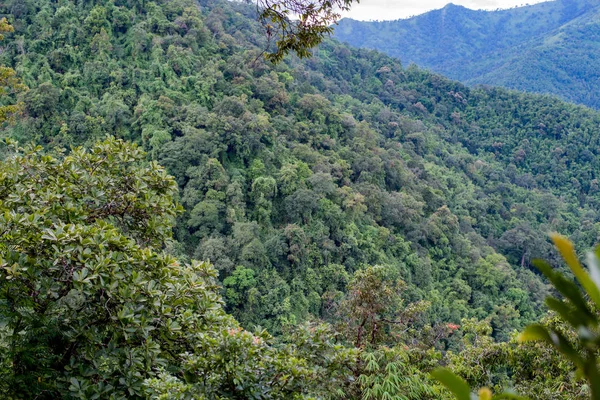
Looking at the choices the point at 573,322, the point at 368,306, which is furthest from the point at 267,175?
the point at 573,322

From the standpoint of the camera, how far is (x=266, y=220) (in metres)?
16.6

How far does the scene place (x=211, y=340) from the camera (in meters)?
2.46

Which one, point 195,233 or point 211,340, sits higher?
point 211,340

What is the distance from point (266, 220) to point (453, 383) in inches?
640

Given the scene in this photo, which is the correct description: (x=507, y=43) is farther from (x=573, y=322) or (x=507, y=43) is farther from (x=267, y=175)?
(x=573, y=322)

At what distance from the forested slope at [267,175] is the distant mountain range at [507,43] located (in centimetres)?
4743

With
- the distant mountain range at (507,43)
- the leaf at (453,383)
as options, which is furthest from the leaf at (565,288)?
the distant mountain range at (507,43)

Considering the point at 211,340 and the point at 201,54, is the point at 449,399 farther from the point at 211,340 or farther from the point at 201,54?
the point at 201,54

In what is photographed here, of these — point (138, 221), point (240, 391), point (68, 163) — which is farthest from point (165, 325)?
point (68, 163)

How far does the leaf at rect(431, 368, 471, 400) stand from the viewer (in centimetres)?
46

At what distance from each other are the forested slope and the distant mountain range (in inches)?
1867

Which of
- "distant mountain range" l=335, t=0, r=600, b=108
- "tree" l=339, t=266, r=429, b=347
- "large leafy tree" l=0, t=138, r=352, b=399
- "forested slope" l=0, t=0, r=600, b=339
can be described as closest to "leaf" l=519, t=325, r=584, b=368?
"large leafy tree" l=0, t=138, r=352, b=399

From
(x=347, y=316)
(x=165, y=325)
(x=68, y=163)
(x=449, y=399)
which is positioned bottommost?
(x=347, y=316)

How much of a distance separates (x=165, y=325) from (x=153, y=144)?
15386 mm
